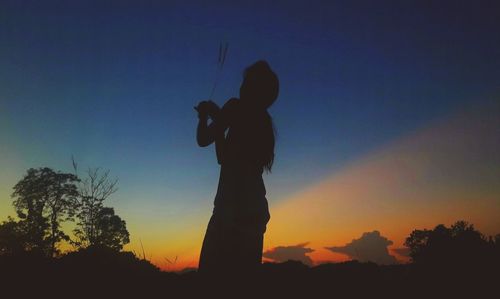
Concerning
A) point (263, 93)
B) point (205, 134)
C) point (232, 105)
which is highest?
point (263, 93)

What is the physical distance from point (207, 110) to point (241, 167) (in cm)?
62

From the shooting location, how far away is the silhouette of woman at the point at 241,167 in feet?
9.24

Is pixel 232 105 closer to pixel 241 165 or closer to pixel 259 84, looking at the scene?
pixel 259 84

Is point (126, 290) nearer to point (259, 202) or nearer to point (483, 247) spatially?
point (259, 202)

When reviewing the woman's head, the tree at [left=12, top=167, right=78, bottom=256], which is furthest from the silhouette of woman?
the tree at [left=12, top=167, right=78, bottom=256]

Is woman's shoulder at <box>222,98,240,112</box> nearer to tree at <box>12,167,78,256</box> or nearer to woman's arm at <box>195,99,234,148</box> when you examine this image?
woman's arm at <box>195,99,234,148</box>

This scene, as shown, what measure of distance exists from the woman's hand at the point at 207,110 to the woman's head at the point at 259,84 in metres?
→ 0.27

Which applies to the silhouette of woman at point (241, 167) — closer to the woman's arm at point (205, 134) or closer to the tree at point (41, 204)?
the woman's arm at point (205, 134)

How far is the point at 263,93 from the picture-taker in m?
3.21

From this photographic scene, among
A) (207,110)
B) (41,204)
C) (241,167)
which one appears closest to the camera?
(241,167)

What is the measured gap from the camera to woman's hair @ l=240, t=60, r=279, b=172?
124 inches

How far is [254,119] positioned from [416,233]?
37.0m

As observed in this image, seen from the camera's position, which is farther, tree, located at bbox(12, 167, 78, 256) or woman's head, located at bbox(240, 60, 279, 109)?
tree, located at bbox(12, 167, 78, 256)

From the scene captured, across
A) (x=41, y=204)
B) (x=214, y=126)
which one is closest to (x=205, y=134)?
(x=214, y=126)
